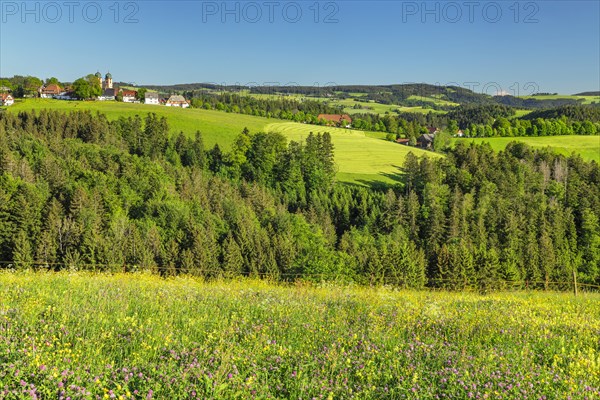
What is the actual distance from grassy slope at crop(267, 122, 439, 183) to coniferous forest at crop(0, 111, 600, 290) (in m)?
5.61

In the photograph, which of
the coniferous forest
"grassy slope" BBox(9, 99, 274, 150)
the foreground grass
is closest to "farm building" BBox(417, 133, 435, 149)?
the coniferous forest

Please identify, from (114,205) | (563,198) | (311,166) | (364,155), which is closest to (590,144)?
(563,198)

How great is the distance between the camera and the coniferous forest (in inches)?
2736

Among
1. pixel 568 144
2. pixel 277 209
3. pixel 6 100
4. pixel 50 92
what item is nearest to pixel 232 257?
pixel 277 209

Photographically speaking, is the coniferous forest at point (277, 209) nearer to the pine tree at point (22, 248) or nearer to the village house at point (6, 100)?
the pine tree at point (22, 248)

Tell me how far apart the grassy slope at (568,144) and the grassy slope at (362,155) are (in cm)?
3563

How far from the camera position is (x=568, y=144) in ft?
484

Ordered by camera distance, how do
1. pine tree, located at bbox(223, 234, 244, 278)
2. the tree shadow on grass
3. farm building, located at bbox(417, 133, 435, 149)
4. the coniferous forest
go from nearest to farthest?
pine tree, located at bbox(223, 234, 244, 278) → the coniferous forest → the tree shadow on grass → farm building, located at bbox(417, 133, 435, 149)

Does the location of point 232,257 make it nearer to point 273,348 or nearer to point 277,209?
point 277,209

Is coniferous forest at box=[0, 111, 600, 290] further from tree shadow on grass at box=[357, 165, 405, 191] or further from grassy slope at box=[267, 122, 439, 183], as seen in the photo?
grassy slope at box=[267, 122, 439, 183]

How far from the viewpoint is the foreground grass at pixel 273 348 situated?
6.05 meters

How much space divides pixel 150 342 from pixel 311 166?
372 feet

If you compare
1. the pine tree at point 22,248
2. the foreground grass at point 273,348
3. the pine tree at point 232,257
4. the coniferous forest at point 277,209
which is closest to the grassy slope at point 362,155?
the coniferous forest at point 277,209

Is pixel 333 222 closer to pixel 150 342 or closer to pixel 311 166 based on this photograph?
pixel 311 166
